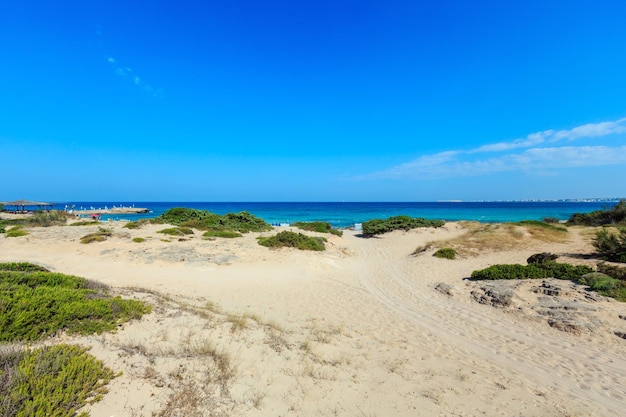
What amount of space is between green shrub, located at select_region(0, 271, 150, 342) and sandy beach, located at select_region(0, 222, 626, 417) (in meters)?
0.35

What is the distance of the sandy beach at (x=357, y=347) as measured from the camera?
161 inches

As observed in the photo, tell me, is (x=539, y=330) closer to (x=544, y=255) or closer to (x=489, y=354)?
(x=489, y=354)

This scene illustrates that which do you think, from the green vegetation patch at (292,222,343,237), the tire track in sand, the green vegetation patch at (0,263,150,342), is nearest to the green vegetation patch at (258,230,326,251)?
the tire track in sand

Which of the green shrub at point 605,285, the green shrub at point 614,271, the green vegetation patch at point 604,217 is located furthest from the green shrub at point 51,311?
the green vegetation patch at point 604,217

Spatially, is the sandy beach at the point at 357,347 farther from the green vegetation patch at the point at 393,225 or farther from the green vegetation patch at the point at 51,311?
the green vegetation patch at the point at 393,225

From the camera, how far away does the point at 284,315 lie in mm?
8602

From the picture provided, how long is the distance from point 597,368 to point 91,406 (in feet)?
28.4

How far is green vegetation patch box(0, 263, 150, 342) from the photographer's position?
4.45m

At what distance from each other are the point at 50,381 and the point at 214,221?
90.3 ft

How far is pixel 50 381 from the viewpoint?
327 cm

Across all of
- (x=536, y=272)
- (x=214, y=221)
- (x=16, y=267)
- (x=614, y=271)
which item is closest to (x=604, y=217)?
(x=614, y=271)

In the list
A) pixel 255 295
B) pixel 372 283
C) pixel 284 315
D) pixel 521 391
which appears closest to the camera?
pixel 521 391

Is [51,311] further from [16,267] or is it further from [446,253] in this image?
[446,253]

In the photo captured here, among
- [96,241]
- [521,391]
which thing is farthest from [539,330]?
[96,241]
